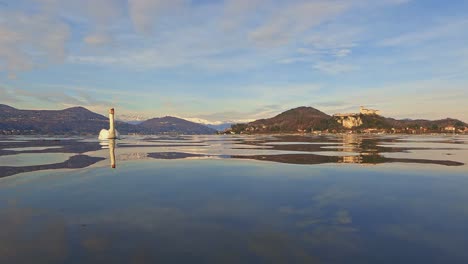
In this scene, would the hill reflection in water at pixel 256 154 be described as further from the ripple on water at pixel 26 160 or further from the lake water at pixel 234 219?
the lake water at pixel 234 219

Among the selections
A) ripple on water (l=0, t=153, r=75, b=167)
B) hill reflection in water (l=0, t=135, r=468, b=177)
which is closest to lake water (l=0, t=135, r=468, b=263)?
ripple on water (l=0, t=153, r=75, b=167)

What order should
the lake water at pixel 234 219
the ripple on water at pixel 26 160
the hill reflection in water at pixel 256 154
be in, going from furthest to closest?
the hill reflection in water at pixel 256 154 → the ripple on water at pixel 26 160 → the lake water at pixel 234 219

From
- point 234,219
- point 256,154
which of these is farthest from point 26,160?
point 234,219

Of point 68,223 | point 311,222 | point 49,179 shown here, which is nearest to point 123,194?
point 68,223

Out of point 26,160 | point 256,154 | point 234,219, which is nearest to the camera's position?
point 234,219

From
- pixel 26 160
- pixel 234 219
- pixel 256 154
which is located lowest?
pixel 234 219

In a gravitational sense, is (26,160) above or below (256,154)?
above

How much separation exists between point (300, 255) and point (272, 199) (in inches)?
353

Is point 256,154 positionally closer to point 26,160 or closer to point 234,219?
point 26,160

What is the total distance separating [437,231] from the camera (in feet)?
45.1

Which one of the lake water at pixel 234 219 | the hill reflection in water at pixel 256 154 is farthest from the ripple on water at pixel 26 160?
the lake water at pixel 234 219

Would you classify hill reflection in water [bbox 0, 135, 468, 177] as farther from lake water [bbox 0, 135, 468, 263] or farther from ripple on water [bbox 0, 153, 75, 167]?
lake water [bbox 0, 135, 468, 263]

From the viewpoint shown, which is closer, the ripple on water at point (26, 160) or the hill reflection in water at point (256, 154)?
the ripple on water at point (26, 160)

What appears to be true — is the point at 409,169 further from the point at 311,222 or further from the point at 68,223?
the point at 68,223
